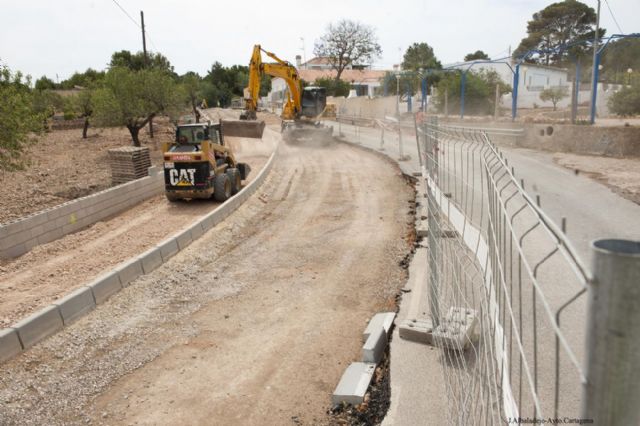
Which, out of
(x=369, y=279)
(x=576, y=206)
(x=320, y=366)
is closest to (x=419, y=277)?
(x=369, y=279)

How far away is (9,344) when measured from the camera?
6023 mm

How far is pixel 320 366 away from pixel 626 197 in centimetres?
915

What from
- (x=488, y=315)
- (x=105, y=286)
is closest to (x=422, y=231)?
(x=105, y=286)

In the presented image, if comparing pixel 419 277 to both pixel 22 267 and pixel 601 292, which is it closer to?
pixel 601 292

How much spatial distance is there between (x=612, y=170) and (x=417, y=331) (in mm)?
12380

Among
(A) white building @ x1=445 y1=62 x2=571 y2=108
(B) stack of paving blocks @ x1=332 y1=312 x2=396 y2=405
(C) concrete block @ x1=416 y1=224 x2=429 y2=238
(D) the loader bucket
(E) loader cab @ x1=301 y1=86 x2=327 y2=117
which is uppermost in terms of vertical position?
(A) white building @ x1=445 y1=62 x2=571 y2=108

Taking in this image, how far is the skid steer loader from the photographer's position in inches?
520

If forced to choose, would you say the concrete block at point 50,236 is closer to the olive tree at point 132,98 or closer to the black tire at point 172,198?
the black tire at point 172,198

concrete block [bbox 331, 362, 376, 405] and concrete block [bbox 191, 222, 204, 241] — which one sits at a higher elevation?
concrete block [bbox 191, 222, 204, 241]

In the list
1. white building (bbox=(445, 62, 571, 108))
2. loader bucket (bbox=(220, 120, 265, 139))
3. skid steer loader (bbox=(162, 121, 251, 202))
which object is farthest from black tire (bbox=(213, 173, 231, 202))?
white building (bbox=(445, 62, 571, 108))

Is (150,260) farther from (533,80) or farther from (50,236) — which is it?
(533,80)

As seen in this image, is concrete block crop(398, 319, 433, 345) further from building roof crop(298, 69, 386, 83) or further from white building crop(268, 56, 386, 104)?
building roof crop(298, 69, 386, 83)

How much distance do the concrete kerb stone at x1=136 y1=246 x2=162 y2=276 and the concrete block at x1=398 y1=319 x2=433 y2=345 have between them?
16.9 ft

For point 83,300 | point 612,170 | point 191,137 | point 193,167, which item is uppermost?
point 191,137
